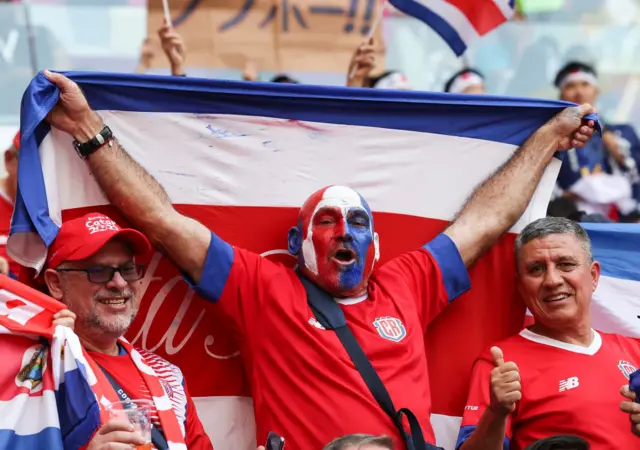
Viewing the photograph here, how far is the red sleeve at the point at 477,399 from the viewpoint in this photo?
462cm

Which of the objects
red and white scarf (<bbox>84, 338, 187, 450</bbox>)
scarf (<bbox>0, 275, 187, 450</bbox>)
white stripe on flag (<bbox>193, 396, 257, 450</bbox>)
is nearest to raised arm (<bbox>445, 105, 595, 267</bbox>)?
white stripe on flag (<bbox>193, 396, 257, 450</bbox>)

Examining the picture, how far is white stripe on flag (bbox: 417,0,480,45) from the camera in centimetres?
603

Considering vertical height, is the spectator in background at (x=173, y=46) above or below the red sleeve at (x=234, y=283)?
above

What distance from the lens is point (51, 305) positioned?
12.8 feet

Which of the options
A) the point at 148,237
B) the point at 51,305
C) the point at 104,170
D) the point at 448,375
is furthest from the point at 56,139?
the point at 448,375

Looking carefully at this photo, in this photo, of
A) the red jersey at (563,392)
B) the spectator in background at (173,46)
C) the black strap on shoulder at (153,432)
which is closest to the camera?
the black strap on shoulder at (153,432)

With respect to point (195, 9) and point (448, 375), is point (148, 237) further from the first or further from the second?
point (195, 9)

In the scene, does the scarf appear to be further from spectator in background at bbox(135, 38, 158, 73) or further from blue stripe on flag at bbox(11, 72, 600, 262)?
spectator in background at bbox(135, 38, 158, 73)

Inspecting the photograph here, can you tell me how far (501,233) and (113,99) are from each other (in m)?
1.94

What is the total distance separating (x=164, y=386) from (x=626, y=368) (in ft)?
6.74

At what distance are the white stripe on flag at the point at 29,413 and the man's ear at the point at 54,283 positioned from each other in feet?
2.30

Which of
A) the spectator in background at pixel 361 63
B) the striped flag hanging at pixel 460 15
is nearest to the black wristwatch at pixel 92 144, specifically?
the spectator in background at pixel 361 63

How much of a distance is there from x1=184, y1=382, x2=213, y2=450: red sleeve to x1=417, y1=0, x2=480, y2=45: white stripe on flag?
2.73 m

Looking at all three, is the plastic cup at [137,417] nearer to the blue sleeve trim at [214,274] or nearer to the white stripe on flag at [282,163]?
the blue sleeve trim at [214,274]
